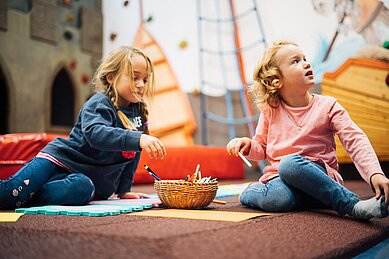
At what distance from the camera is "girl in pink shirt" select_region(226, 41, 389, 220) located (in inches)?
41.9

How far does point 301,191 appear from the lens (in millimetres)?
1176

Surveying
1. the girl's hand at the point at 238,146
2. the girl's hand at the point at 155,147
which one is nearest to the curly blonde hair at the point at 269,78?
the girl's hand at the point at 238,146

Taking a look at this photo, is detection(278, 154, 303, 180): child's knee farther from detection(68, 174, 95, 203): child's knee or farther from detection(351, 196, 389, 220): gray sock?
detection(68, 174, 95, 203): child's knee

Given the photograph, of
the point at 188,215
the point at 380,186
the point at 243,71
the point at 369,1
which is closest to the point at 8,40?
the point at 243,71

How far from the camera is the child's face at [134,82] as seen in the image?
147 cm

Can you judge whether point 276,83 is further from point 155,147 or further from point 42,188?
point 42,188

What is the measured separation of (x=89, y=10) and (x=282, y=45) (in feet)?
9.34

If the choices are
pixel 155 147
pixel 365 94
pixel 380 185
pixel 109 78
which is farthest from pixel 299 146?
pixel 365 94

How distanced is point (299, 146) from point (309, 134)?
0.04 metres

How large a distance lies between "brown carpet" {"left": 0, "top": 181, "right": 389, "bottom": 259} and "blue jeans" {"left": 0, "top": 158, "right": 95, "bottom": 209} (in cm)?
31

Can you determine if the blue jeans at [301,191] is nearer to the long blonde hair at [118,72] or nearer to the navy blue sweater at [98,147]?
the navy blue sweater at [98,147]

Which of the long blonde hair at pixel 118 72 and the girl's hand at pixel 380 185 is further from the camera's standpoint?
the long blonde hair at pixel 118 72

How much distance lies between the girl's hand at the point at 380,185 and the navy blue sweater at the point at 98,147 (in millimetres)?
654

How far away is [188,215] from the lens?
3.33 ft
